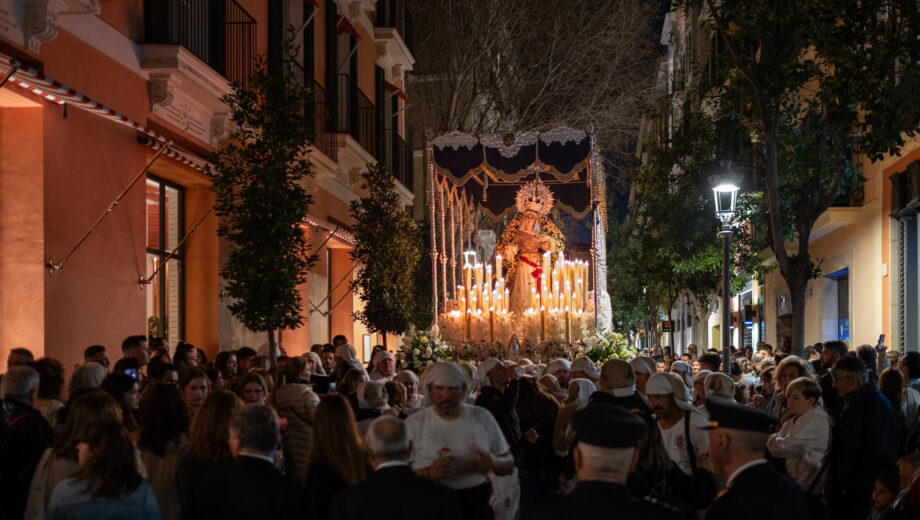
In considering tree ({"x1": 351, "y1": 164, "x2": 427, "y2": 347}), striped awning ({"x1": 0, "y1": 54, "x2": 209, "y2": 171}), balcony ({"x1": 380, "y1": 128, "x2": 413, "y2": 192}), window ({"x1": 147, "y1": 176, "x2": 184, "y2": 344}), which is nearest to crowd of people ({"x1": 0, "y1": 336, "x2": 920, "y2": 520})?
striped awning ({"x1": 0, "y1": 54, "x2": 209, "y2": 171})

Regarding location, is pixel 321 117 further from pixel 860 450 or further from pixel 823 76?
pixel 860 450

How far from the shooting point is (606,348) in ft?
58.9

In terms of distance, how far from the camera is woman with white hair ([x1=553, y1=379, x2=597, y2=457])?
764 centimetres

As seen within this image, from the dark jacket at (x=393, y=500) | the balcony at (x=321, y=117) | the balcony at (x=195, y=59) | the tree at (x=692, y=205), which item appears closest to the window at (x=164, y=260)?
the balcony at (x=195, y=59)

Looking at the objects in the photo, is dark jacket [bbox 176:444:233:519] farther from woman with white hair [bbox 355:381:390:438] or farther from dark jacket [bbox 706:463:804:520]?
dark jacket [bbox 706:463:804:520]

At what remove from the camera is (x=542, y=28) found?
28.4 m

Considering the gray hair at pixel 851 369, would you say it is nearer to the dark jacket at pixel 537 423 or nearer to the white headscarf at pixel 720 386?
the white headscarf at pixel 720 386

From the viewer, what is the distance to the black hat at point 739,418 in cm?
466

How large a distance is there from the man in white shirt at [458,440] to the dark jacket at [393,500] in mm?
1649

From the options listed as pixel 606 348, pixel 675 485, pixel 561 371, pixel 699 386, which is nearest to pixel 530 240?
pixel 606 348

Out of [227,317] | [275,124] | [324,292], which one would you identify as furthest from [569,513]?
[324,292]

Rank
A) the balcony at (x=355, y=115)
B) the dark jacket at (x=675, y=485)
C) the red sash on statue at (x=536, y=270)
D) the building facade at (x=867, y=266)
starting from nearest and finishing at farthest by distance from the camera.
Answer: the dark jacket at (x=675, y=485) → the building facade at (x=867, y=266) → the red sash on statue at (x=536, y=270) → the balcony at (x=355, y=115)

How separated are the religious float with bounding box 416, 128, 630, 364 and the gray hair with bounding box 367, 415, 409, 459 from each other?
12672mm

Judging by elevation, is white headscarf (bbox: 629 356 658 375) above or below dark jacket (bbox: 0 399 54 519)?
above
